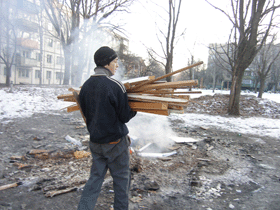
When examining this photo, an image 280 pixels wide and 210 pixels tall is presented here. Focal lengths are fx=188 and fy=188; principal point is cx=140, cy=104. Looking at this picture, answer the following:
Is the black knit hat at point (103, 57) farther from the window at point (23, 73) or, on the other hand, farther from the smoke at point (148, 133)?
the window at point (23, 73)

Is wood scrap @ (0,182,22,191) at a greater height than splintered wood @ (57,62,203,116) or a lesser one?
lesser

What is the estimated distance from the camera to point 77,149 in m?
3.94

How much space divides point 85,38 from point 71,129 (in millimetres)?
9191

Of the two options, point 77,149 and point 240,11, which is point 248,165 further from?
point 240,11

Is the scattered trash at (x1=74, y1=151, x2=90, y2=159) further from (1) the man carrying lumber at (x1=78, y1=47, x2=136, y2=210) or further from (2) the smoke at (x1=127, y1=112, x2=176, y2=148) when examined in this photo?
(1) the man carrying lumber at (x1=78, y1=47, x2=136, y2=210)

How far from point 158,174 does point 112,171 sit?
1.51m

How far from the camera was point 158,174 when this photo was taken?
3.17 meters

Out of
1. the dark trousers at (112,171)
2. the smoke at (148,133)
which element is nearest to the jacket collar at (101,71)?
the dark trousers at (112,171)

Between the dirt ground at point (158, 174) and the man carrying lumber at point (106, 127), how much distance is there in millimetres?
604

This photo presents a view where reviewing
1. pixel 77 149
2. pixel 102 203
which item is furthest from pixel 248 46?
pixel 102 203

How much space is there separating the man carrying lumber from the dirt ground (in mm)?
604

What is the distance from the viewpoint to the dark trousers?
180 cm

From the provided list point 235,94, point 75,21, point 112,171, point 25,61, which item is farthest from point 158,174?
point 25,61

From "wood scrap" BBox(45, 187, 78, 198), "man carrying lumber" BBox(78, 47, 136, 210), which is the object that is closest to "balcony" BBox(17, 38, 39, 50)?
"wood scrap" BBox(45, 187, 78, 198)
